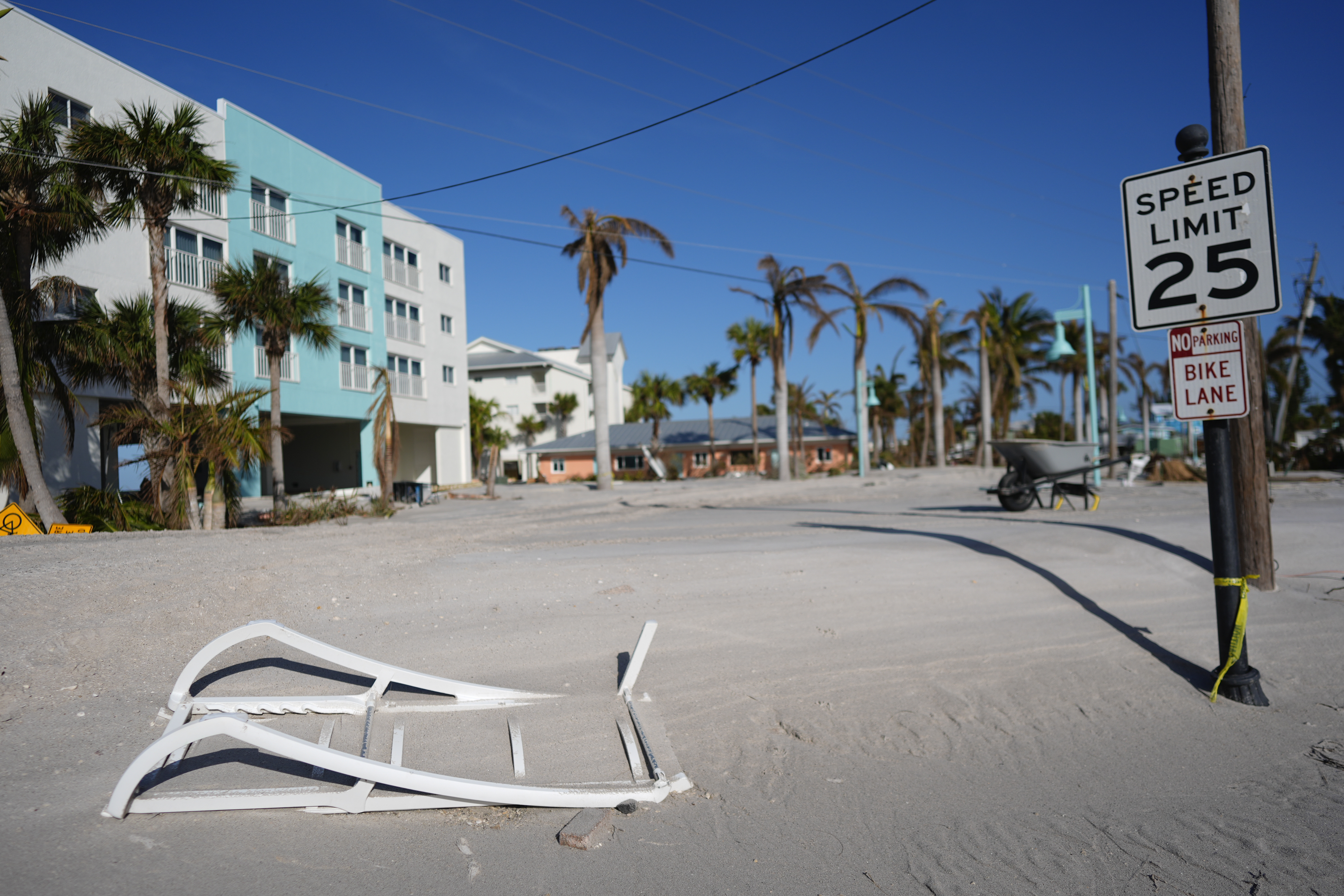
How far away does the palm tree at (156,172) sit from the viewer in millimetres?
13352

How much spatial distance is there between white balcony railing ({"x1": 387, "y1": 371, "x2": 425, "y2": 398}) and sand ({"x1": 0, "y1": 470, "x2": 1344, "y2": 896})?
1046 inches

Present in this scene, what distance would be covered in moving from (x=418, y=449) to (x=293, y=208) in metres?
15.1

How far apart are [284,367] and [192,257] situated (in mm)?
5042

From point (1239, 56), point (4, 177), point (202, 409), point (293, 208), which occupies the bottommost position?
point (202, 409)

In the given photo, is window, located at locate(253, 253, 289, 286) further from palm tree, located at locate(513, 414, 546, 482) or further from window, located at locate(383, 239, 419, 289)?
palm tree, located at locate(513, 414, 546, 482)

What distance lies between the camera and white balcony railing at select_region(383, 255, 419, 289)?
35.7 metres

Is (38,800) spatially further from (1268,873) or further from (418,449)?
(418,449)

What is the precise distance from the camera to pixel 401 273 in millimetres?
36562

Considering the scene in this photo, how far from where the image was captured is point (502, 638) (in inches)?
244

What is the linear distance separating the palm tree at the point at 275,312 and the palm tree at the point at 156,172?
93.4 inches

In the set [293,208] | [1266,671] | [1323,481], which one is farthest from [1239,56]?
[293,208]

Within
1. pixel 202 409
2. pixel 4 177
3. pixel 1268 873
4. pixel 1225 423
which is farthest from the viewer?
pixel 202 409

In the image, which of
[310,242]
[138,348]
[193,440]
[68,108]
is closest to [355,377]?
[310,242]

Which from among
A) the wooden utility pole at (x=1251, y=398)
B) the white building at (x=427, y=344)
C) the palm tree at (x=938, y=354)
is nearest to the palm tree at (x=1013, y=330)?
the palm tree at (x=938, y=354)
